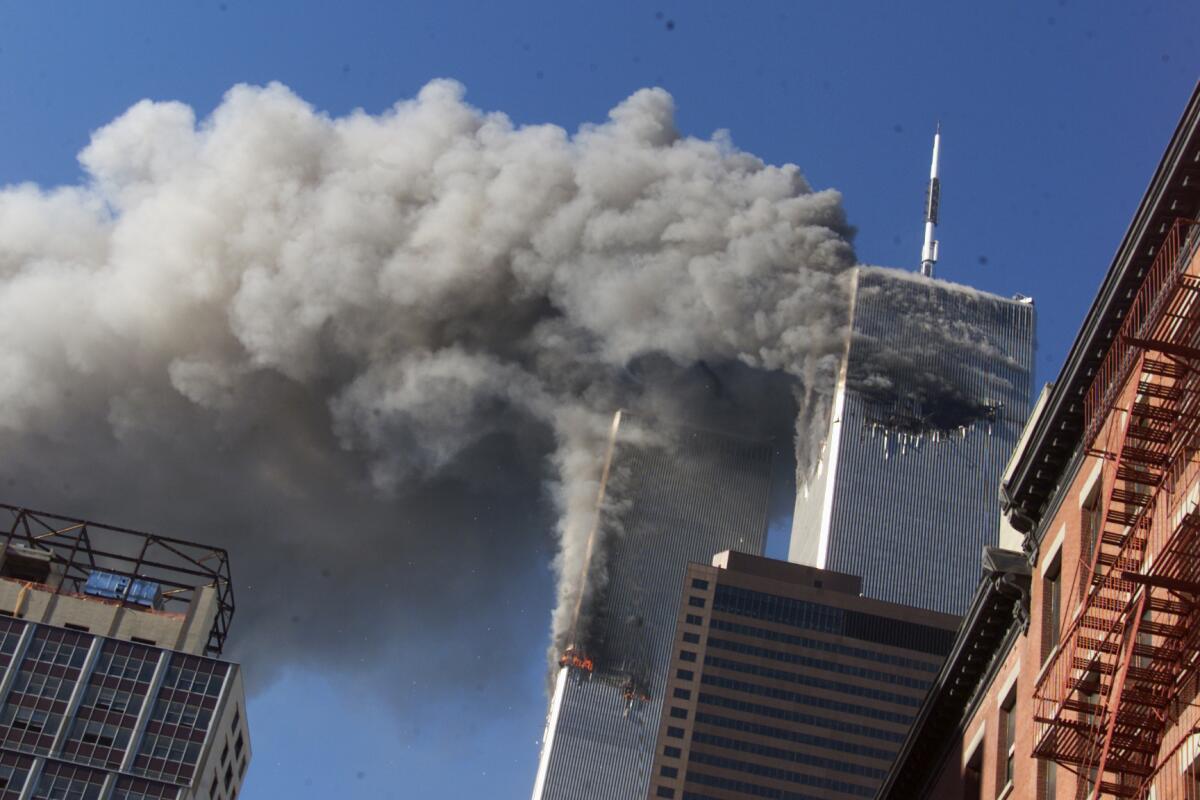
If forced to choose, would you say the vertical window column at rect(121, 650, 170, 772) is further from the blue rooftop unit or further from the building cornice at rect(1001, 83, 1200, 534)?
the building cornice at rect(1001, 83, 1200, 534)

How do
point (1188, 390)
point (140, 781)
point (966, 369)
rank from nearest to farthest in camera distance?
1. point (1188, 390)
2. point (140, 781)
3. point (966, 369)

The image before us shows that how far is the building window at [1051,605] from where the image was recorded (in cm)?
3916

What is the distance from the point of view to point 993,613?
4328 cm

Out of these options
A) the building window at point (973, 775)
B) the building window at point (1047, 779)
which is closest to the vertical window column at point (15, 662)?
the building window at point (973, 775)

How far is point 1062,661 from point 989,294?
549 ft

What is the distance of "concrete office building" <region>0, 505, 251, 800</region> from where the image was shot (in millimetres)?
97500

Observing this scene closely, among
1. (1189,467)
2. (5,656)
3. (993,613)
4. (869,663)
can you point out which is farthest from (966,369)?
(1189,467)

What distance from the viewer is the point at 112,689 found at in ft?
334

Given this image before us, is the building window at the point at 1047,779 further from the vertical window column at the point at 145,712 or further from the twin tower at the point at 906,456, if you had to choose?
the twin tower at the point at 906,456

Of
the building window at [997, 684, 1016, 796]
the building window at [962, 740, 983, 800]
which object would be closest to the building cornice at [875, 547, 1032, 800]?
the building window at [962, 740, 983, 800]

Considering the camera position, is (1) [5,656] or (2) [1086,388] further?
(1) [5,656]

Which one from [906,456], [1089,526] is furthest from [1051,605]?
[906,456]

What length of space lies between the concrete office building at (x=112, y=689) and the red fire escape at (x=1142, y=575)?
71169 millimetres

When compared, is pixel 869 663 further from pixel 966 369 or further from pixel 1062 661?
pixel 1062 661
